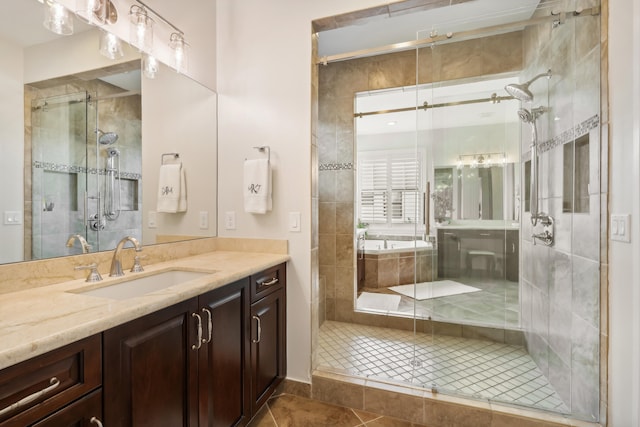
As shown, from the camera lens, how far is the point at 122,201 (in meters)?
1.59

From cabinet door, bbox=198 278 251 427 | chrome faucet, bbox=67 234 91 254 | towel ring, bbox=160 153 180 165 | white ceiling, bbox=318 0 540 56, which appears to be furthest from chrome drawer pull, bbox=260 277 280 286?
white ceiling, bbox=318 0 540 56

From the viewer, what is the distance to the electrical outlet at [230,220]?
2.15 m

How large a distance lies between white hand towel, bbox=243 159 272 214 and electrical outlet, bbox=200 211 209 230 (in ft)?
1.10

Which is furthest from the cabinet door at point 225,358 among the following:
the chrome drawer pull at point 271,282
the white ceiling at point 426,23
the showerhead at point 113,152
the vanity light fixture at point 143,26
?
the white ceiling at point 426,23

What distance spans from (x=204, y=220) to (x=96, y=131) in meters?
0.84

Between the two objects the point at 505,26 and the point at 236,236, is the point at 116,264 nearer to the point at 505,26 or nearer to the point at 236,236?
the point at 236,236

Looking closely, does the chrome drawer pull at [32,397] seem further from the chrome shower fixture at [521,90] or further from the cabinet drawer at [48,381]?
the chrome shower fixture at [521,90]

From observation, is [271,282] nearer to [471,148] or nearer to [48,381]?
[48,381]

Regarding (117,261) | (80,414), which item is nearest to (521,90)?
(117,261)

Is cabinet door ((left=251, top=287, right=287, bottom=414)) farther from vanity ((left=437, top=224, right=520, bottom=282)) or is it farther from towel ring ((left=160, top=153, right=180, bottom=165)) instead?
vanity ((left=437, top=224, right=520, bottom=282))

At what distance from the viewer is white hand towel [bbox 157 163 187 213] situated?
1842 mm

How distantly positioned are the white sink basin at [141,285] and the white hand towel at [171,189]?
17.8 inches

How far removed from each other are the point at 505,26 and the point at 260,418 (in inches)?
113

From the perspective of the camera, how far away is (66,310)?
3.06 ft
